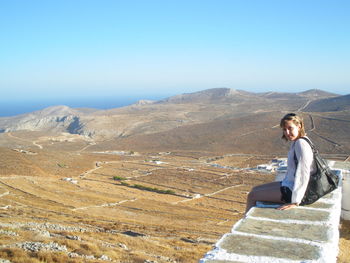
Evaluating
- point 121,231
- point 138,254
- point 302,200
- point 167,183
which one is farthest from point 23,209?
point 167,183

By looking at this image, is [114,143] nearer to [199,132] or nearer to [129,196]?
[199,132]

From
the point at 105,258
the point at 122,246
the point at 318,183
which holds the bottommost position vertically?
the point at 122,246

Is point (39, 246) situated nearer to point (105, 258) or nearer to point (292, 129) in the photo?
point (105, 258)

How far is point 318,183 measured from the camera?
4664 mm

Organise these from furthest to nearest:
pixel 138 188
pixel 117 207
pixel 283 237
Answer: pixel 138 188 < pixel 117 207 < pixel 283 237

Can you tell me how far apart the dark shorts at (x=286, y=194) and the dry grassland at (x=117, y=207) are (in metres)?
2.21

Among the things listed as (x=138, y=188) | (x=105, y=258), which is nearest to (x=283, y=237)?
(x=105, y=258)

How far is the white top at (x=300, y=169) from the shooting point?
450 centimetres

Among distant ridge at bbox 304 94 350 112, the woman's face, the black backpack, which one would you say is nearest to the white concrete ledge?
the black backpack

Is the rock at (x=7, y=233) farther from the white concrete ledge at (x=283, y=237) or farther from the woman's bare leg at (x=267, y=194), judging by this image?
the white concrete ledge at (x=283, y=237)

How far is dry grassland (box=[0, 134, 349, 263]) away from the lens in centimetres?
813

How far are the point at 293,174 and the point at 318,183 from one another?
33 centimetres

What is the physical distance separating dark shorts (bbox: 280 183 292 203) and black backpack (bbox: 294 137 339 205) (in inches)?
6.2

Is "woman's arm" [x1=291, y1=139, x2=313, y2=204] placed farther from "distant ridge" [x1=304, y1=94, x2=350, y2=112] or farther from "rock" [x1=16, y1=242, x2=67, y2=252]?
"distant ridge" [x1=304, y1=94, x2=350, y2=112]
